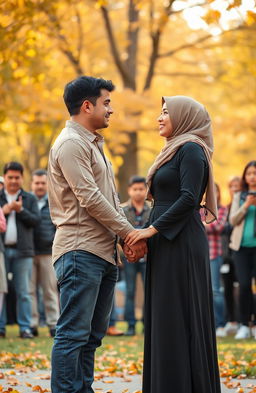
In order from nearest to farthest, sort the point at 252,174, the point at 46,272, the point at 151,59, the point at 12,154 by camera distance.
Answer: the point at 252,174 < the point at 46,272 < the point at 151,59 < the point at 12,154

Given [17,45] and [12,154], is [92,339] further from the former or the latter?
[12,154]

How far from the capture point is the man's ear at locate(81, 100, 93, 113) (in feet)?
19.3

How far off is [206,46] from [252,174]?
10.5m

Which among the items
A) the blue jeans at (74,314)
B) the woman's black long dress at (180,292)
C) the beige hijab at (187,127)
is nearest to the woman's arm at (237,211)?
the beige hijab at (187,127)

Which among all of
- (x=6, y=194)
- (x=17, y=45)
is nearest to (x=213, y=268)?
(x=6, y=194)

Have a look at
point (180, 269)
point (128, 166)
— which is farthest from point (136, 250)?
point (128, 166)

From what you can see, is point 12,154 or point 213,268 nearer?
point 213,268

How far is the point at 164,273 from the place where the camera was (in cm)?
579

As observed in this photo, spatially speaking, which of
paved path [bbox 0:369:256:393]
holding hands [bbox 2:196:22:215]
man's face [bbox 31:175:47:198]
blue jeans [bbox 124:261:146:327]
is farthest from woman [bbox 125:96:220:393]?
blue jeans [bbox 124:261:146:327]

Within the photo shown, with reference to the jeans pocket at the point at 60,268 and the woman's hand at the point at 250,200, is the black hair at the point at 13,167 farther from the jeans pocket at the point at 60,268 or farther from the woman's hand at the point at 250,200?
the jeans pocket at the point at 60,268

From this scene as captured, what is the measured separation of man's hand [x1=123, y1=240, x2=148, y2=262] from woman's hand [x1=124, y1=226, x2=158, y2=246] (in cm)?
5

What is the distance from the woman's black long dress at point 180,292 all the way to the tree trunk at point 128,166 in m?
14.8

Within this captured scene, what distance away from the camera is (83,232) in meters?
5.70

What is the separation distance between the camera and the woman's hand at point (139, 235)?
5.77m
